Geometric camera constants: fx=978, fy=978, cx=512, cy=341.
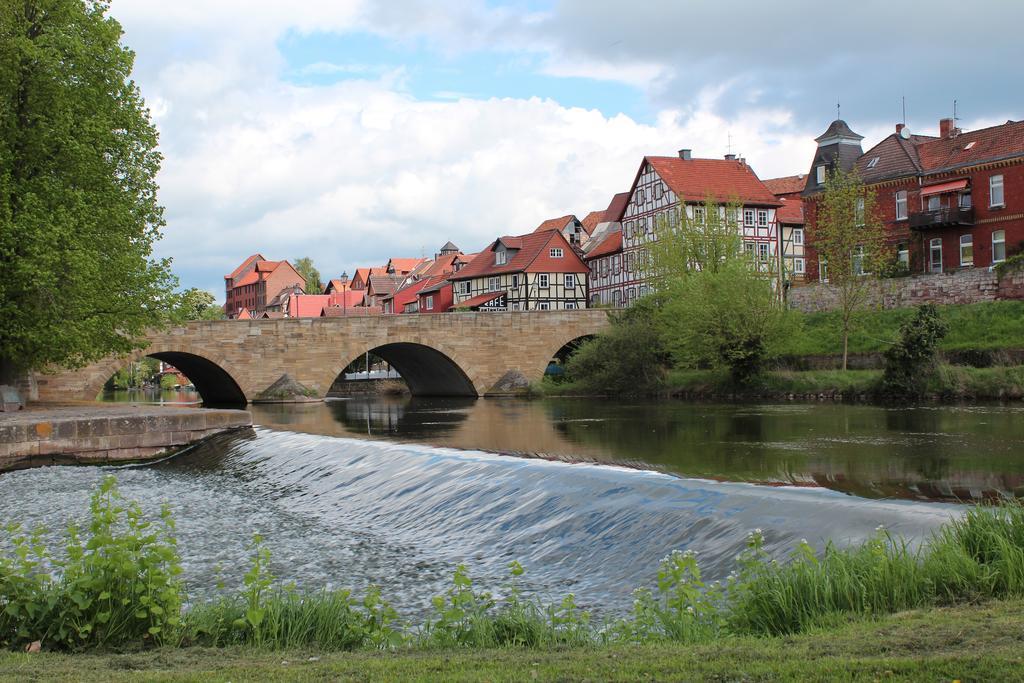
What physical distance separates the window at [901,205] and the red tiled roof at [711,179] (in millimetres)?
11852

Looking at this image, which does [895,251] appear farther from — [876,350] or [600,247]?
[600,247]

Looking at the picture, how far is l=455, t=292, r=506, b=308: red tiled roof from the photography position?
66500 mm

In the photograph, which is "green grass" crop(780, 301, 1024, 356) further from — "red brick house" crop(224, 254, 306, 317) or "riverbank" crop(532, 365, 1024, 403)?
"red brick house" crop(224, 254, 306, 317)

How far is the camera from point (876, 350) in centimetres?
3394

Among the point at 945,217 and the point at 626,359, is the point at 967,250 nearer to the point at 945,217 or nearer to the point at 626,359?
the point at 945,217

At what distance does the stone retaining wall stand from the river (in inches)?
639

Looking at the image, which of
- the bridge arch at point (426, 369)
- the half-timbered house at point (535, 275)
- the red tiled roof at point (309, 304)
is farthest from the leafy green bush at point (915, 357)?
the red tiled roof at point (309, 304)

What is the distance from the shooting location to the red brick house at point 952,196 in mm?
39094

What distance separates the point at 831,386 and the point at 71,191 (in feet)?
72.8

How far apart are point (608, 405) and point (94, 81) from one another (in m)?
18.5

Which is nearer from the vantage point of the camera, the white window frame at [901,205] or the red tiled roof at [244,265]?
the white window frame at [901,205]

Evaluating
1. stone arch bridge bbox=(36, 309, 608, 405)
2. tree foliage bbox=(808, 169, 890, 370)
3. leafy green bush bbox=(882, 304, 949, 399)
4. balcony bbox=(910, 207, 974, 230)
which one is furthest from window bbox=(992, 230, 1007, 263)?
stone arch bridge bbox=(36, 309, 608, 405)

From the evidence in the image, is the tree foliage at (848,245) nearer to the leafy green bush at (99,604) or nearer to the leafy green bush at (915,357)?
the leafy green bush at (915,357)

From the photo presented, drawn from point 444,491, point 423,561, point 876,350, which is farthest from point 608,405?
point 423,561
